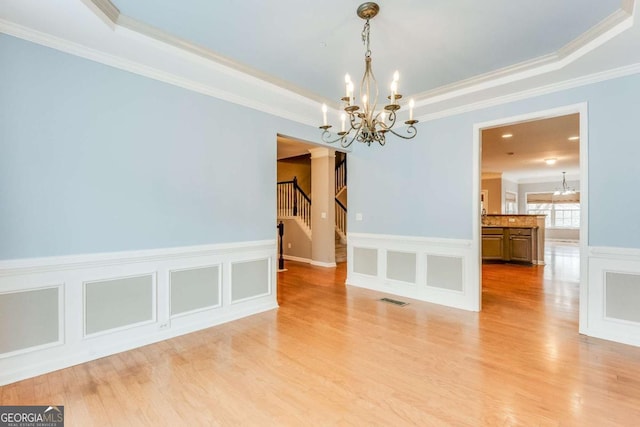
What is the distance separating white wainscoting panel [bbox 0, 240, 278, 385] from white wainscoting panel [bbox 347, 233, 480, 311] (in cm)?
215

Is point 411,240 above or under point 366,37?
under

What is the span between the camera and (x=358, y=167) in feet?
17.4

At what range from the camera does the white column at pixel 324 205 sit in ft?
23.1

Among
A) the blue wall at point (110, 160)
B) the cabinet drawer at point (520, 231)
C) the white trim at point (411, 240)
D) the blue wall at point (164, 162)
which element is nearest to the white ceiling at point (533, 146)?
the blue wall at point (164, 162)

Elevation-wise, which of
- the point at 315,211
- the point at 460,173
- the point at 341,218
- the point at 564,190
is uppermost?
the point at 564,190

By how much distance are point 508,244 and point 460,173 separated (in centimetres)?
442

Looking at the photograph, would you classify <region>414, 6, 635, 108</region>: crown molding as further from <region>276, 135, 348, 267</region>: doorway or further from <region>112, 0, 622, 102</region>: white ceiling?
<region>276, 135, 348, 267</region>: doorway

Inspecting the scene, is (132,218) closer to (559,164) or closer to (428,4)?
(428,4)

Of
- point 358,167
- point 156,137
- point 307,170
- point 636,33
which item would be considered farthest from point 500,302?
point 307,170

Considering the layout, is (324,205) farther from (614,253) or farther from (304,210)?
(614,253)

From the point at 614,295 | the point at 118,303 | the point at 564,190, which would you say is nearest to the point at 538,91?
the point at 614,295

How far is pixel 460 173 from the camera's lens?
412 cm

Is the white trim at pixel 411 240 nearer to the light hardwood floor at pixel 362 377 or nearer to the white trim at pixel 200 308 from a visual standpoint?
the light hardwood floor at pixel 362 377

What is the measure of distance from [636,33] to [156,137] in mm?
4213
